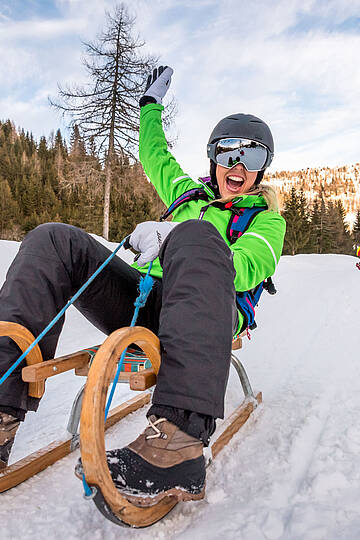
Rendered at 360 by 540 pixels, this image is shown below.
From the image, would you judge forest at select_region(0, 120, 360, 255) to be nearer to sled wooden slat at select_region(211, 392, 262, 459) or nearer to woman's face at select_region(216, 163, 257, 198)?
woman's face at select_region(216, 163, 257, 198)

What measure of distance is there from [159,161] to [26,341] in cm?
155

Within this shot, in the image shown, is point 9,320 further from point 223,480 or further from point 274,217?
point 274,217

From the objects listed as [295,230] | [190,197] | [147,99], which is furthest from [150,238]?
[295,230]

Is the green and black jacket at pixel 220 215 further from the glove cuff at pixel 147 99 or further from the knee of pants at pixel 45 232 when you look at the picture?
the knee of pants at pixel 45 232

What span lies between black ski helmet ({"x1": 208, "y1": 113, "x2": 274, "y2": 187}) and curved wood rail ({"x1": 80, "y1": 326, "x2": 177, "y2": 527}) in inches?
61.0

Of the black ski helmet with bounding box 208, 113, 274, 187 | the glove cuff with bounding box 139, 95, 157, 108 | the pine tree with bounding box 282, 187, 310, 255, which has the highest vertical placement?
the glove cuff with bounding box 139, 95, 157, 108

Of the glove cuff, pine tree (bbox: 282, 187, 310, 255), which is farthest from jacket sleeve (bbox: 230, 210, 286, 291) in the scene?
pine tree (bbox: 282, 187, 310, 255)

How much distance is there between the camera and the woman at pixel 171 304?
1.09 m

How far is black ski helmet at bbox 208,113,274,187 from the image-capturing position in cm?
228

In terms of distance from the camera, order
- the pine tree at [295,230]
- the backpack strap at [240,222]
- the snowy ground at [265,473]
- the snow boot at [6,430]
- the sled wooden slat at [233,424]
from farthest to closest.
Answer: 1. the pine tree at [295,230]
2. the backpack strap at [240,222]
3. the sled wooden slat at [233,424]
4. the snow boot at [6,430]
5. the snowy ground at [265,473]

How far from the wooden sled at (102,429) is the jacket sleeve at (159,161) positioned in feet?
4.91

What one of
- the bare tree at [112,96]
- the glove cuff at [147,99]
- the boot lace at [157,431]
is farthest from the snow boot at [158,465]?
the bare tree at [112,96]

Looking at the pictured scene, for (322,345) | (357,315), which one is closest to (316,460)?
(322,345)

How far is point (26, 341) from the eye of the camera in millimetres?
1304
